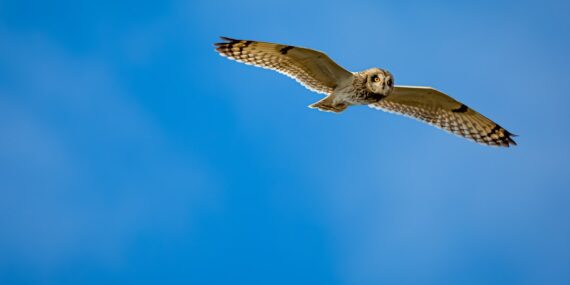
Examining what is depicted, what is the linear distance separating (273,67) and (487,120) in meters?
3.59

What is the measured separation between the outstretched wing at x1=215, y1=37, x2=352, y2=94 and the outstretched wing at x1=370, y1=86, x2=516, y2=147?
1.02m

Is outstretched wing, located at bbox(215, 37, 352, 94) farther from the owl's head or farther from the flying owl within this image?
the owl's head

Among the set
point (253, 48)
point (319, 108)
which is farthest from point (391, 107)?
point (253, 48)

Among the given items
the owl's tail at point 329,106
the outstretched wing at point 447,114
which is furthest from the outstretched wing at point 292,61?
the outstretched wing at point 447,114

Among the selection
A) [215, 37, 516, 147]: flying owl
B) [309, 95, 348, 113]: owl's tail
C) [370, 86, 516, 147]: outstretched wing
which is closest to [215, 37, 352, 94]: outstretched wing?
[215, 37, 516, 147]: flying owl

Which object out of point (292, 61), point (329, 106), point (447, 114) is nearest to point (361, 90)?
point (329, 106)

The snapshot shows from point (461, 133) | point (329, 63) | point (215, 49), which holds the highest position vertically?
point (215, 49)

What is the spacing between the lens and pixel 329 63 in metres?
11.7

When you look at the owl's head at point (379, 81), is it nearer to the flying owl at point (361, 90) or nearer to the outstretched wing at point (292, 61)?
the flying owl at point (361, 90)

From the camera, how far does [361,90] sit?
38.6 ft

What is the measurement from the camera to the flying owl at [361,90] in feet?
38.2

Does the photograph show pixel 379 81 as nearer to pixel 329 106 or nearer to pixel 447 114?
pixel 329 106

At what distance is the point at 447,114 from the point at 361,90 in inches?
77.5

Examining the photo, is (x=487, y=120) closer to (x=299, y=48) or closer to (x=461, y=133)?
(x=461, y=133)
